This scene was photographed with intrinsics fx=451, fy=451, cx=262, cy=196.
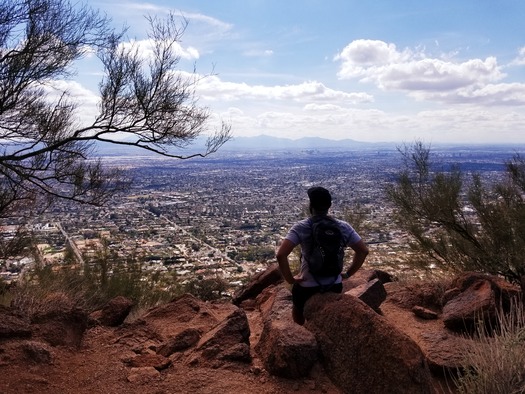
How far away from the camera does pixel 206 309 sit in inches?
288

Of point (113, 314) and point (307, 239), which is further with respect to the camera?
point (113, 314)

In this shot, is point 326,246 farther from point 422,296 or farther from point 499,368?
point 422,296

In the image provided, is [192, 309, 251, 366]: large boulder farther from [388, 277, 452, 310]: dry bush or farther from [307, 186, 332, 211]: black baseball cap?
[388, 277, 452, 310]: dry bush

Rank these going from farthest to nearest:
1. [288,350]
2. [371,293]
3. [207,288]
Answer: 1. [207,288]
2. [371,293]
3. [288,350]

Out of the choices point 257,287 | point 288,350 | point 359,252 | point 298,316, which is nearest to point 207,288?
point 257,287

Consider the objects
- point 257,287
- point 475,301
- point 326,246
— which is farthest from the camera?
point 257,287

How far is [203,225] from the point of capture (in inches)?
1270

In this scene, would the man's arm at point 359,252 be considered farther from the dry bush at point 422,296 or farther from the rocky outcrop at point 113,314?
the rocky outcrop at point 113,314

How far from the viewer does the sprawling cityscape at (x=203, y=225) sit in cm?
1255

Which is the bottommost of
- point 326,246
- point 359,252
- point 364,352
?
point 364,352

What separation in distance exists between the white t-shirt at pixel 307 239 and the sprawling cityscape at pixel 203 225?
6.59 m

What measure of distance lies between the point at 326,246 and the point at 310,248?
18cm

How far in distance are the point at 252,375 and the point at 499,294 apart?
396cm

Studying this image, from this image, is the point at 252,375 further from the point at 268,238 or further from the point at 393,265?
the point at 268,238
